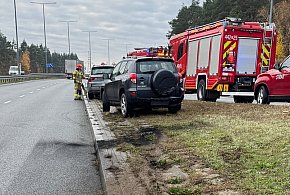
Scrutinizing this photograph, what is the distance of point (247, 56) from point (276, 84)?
8.90 ft

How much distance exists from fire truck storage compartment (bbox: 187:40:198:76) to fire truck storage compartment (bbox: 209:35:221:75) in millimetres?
1740

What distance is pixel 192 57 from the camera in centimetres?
1672

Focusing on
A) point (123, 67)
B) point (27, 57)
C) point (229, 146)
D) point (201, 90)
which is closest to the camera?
point (229, 146)

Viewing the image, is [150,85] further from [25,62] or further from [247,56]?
[25,62]

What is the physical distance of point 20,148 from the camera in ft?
24.2

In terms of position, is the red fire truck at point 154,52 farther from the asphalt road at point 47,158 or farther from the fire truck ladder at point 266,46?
the asphalt road at point 47,158

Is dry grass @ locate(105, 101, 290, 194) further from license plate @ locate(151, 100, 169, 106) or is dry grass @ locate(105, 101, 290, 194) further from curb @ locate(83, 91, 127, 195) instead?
license plate @ locate(151, 100, 169, 106)

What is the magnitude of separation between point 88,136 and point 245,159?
470 cm

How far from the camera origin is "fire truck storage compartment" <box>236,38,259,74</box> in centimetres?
1405

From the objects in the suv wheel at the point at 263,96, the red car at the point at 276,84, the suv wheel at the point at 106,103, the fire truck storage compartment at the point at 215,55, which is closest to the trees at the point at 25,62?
the fire truck storage compartment at the point at 215,55

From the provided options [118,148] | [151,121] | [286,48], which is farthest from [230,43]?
[286,48]

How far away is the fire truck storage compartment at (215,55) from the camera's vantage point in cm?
1412

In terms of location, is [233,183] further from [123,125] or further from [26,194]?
[123,125]

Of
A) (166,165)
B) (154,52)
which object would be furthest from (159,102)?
(154,52)
